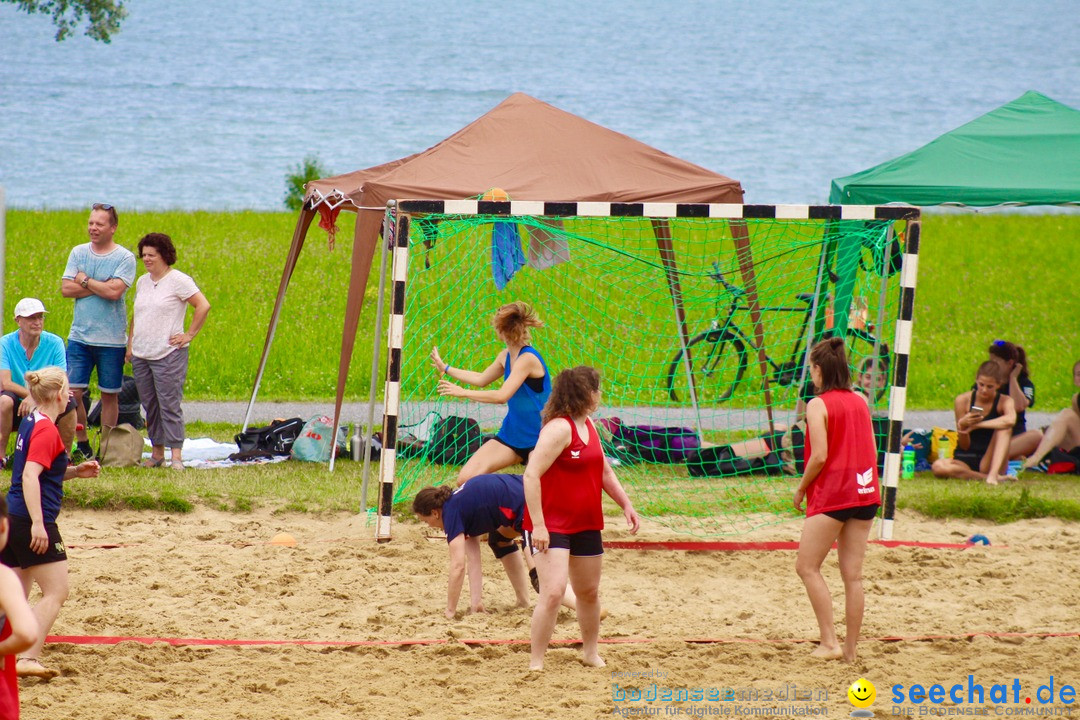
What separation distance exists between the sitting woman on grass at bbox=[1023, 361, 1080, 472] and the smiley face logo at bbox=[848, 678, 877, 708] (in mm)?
5506

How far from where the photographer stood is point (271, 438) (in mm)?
9211

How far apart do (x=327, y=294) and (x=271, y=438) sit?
27.4 ft

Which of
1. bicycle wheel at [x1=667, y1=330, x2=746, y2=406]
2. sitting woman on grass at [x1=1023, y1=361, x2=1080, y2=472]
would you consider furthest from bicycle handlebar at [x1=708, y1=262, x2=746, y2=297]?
sitting woman on grass at [x1=1023, y1=361, x2=1080, y2=472]

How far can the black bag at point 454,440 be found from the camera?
28.3ft

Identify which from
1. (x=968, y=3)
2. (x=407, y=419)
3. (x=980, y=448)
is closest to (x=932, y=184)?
(x=980, y=448)

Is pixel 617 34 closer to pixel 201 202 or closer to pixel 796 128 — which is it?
pixel 796 128

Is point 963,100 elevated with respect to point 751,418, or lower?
elevated

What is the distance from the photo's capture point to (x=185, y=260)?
719 inches

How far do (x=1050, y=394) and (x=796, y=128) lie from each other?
4859 cm

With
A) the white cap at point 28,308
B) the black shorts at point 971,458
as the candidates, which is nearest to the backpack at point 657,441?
the black shorts at point 971,458

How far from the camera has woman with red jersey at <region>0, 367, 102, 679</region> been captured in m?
4.59

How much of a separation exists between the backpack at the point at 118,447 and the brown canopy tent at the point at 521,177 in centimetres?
156

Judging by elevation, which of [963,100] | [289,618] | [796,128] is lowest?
[289,618]

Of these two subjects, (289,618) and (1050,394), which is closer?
(289,618)
